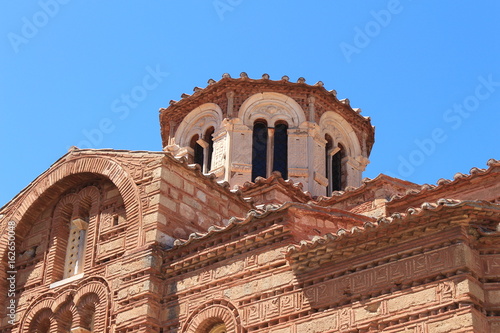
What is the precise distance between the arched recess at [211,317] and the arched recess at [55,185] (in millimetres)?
2396

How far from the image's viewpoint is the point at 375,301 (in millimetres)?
9570

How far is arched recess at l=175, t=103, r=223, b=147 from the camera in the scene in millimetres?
18219

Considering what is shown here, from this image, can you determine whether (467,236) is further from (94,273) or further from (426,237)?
(94,273)

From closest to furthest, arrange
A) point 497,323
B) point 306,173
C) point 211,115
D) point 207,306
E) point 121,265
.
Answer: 1. point 497,323
2. point 207,306
3. point 121,265
4. point 306,173
5. point 211,115

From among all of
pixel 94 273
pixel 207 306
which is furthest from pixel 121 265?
pixel 207 306

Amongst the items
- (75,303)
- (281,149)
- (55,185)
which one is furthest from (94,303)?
(281,149)

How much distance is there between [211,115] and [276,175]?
10.1 feet

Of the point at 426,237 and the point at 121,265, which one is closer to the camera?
the point at 426,237

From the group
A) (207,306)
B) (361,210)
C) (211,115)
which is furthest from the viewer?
(211,115)

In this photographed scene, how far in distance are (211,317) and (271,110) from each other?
768 cm

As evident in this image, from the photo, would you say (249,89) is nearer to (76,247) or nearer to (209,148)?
(209,148)

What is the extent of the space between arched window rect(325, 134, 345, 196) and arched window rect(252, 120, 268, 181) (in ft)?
4.49

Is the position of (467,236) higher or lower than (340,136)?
lower

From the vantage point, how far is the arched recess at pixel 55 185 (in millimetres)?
13086
